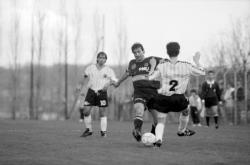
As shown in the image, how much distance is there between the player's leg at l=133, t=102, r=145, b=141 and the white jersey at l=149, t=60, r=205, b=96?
4.06 ft

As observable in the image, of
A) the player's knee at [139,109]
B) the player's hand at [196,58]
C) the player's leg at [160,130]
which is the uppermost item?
the player's hand at [196,58]

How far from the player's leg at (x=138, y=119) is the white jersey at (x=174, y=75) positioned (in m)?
1.24

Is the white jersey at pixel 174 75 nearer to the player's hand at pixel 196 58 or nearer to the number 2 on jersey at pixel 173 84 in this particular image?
the number 2 on jersey at pixel 173 84

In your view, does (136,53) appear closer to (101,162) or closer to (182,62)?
(182,62)

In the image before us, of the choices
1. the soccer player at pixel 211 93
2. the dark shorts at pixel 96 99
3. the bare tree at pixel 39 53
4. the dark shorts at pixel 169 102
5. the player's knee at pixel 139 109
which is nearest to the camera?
the dark shorts at pixel 169 102

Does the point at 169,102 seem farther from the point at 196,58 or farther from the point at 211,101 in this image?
the point at 211,101

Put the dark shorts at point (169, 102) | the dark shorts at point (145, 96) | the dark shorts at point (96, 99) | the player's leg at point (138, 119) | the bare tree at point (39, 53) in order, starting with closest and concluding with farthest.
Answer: the dark shorts at point (169, 102) < the player's leg at point (138, 119) < the dark shorts at point (145, 96) < the dark shorts at point (96, 99) < the bare tree at point (39, 53)

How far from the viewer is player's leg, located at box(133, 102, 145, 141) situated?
32.0 feet

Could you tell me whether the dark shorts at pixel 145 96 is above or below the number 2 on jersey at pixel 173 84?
below

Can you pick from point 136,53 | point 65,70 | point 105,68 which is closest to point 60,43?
point 65,70

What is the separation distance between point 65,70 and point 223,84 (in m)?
16.4

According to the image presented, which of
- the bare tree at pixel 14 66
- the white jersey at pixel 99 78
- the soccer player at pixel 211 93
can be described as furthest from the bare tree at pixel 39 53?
the white jersey at pixel 99 78

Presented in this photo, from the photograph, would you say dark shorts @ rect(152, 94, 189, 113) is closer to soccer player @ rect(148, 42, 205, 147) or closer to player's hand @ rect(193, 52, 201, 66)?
soccer player @ rect(148, 42, 205, 147)

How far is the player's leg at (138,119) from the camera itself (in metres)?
9.77
